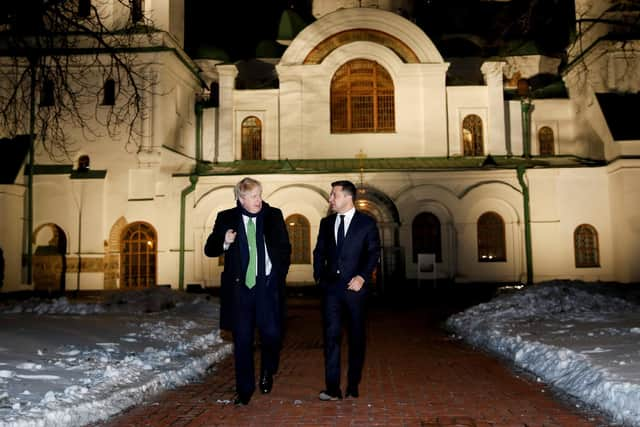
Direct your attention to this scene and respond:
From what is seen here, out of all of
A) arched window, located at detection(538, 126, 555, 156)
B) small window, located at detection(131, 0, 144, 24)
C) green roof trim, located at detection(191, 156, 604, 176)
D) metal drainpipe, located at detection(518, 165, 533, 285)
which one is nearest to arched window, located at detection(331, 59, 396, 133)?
green roof trim, located at detection(191, 156, 604, 176)

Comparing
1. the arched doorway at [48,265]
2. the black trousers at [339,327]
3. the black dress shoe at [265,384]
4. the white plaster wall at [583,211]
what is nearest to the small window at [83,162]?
the arched doorway at [48,265]

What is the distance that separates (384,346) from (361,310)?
5.06 meters

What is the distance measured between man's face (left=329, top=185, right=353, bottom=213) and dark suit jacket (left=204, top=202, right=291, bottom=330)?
1.80ft

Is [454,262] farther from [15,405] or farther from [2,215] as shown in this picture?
[15,405]

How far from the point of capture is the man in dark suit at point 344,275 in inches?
261

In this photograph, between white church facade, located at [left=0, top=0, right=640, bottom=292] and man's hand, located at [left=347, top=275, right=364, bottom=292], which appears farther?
white church facade, located at [left=0, top=0, right=640, bottom=292]

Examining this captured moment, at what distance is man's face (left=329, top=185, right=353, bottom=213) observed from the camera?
264 inches

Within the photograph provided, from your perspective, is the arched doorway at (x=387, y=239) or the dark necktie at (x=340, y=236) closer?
the dark necktie at (x=340, y=236)

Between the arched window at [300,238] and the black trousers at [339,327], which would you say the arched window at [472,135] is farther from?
the black trousers at [339,327]

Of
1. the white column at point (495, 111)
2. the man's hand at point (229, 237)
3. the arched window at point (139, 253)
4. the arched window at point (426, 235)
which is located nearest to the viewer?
the man's hand at point (229, 237)

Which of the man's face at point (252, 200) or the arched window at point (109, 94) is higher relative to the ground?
the arched window at point (109, 94)

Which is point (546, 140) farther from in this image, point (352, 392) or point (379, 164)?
point (352, 392)

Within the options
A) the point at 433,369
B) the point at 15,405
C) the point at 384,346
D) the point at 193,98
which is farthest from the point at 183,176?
the point at 15,405

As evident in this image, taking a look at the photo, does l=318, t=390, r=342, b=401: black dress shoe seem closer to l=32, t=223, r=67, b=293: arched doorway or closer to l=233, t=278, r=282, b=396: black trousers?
l=233, t=278, r=282, b=396: black trousers
